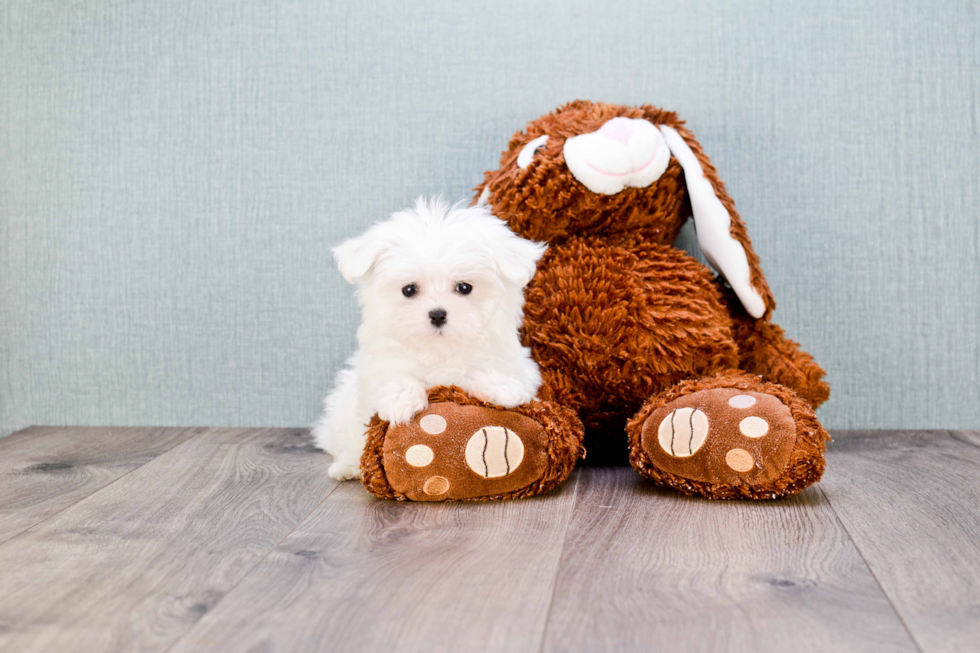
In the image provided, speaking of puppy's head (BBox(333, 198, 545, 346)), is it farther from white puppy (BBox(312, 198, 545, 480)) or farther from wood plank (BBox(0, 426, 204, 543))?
wood plank (BBox(0, 426, 204, 543))

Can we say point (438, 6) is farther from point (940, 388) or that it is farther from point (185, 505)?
point (940, 388)

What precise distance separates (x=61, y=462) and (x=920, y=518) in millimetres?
1415

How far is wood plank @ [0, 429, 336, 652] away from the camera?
0.74m

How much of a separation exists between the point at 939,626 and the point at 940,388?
1.05 meters

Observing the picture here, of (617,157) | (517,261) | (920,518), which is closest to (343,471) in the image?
(517,261)

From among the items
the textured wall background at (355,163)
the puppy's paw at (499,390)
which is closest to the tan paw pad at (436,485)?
the puppy's paw at (499,390)

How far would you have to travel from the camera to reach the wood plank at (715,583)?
2.32 feet

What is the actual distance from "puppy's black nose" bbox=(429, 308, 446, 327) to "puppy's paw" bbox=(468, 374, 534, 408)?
114mm

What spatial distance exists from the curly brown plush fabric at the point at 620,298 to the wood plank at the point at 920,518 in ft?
0.60

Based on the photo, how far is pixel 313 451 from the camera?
1.51m

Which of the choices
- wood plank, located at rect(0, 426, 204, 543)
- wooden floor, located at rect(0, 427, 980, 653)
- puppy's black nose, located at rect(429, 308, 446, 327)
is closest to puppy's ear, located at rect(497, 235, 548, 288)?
puppy's black nose, located at rect(429, 308, 446, 327)

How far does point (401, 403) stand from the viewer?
3.73 ft

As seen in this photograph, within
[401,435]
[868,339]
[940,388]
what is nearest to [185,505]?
[401,435]

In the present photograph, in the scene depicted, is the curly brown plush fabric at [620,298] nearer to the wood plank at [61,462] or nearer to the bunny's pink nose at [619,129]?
the bunny's pink nose at [619,129]
